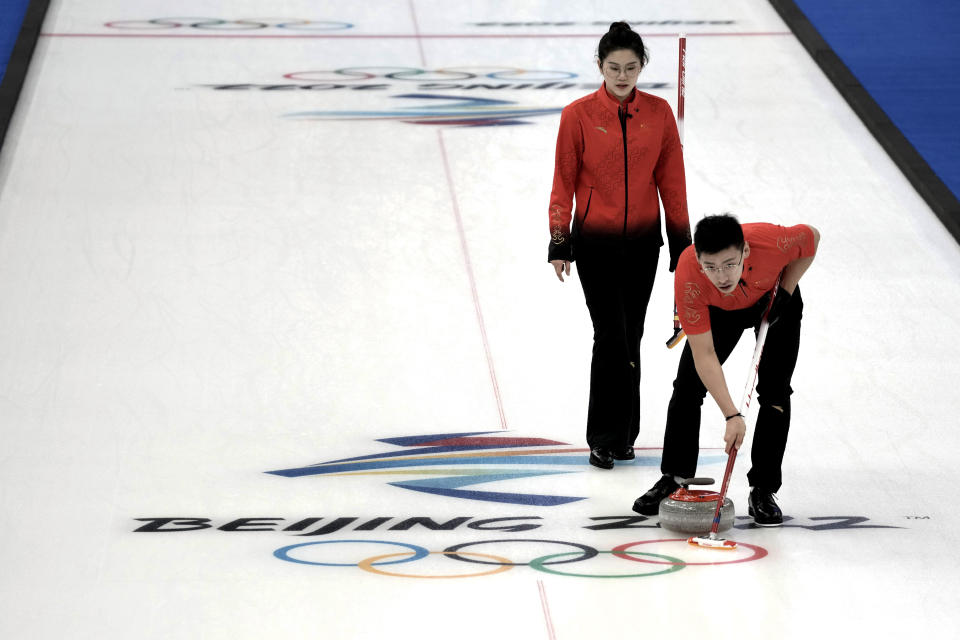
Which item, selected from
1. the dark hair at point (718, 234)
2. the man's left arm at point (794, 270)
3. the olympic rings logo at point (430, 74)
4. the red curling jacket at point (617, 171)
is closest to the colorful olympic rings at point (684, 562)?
the man's left arm at point (794, 270)

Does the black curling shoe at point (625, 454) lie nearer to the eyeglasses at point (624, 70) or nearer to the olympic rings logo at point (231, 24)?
the eyeglasses at point (624, 70)

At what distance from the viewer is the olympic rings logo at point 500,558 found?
10.4 ft

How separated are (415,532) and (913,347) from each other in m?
2.13

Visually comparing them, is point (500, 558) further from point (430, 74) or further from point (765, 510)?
point (430, 74)

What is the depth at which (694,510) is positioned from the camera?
11.0ft

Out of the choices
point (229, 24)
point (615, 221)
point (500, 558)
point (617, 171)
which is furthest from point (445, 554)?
point (229, 24)

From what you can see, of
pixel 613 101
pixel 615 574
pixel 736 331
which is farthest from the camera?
pixel 613 101

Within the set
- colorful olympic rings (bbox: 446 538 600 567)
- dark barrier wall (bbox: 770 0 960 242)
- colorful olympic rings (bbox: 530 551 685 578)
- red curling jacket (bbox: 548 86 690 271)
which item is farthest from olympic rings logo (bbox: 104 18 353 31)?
colorful olympic rings (bbox: 530 551 685 578)

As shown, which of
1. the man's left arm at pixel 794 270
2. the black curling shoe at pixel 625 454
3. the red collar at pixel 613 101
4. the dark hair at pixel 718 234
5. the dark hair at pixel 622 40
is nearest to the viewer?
the dark hair at pixel 718 234

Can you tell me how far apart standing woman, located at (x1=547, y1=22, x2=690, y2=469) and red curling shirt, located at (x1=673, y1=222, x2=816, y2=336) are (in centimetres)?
54

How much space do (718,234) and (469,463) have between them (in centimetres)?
120

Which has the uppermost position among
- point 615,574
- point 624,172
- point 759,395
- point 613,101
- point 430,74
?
point 430,74

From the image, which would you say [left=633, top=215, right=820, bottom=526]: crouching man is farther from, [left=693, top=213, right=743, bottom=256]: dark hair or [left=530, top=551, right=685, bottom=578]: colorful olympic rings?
[left=530, top=551, right=685, bottom=578]: colorful olympic rings

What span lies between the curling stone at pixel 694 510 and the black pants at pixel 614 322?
51 centimetres
